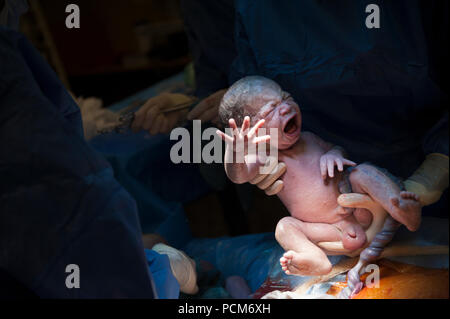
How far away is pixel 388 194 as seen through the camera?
2.57 feet

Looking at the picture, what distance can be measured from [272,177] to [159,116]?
19.0 inches

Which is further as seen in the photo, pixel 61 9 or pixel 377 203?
pixel 61 9

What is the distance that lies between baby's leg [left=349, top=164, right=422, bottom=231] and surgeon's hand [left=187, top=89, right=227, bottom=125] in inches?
14.6

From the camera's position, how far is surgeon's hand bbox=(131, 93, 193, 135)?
119cm

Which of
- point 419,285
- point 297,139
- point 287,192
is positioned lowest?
point 419,285

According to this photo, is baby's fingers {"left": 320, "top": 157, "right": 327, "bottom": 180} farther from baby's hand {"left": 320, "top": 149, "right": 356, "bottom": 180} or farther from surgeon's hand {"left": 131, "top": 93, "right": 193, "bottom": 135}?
surgeon's hand {"left": 131, "top": 93, "right": 193, "bottom": 135}

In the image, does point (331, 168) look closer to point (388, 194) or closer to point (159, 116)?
point (388, 194)

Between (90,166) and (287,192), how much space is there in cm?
42

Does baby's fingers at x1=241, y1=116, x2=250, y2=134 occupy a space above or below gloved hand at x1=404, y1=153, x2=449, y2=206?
above

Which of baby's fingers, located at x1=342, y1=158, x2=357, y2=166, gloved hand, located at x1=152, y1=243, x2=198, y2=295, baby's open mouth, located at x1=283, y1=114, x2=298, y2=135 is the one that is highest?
baby's open mouth, located at x1=283, y1=114, x2=298, y2=135

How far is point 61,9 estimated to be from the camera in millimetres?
1216

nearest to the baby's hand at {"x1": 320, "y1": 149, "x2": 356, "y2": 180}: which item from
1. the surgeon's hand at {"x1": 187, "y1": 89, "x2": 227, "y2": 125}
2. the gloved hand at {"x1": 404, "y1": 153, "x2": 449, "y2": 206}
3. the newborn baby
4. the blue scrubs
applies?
the newborn baby

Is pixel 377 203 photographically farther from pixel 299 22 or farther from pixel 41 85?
pixel 41 85
